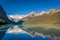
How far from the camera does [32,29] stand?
8.07 ft

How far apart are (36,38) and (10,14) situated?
0.65m

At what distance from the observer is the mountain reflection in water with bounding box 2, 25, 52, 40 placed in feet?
7.94

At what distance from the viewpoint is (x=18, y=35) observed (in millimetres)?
2449

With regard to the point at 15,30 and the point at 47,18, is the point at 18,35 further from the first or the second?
the point at 47,18

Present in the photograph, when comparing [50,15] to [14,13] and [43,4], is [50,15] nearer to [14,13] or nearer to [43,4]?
[43,4]

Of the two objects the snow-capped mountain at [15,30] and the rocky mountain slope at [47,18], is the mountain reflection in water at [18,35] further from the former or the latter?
the rocky mountain slope at [47,18]

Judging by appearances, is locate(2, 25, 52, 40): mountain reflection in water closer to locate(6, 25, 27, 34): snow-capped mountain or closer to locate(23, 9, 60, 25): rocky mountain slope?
locate(6, 25, 27, 34): snow-capped mountain

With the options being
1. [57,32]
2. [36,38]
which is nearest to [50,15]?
Answer: [57,32]

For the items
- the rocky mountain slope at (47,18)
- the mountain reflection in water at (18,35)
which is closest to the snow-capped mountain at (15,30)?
the mountain reflection in water at (18,35)

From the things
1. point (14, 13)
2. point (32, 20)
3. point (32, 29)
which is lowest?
point (32, 29)

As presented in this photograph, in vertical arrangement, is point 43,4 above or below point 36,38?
above

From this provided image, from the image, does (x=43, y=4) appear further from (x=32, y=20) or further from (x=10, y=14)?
(x=10, y=14)

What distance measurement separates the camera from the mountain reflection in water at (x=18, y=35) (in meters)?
2.42

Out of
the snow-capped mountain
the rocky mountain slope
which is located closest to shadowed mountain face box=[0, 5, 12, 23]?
the snow-capped mountain
